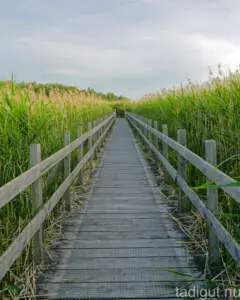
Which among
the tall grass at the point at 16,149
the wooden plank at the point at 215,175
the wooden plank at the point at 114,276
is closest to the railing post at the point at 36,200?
the tall grass at the point at 16,149

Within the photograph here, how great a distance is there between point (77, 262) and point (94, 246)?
0.38 m

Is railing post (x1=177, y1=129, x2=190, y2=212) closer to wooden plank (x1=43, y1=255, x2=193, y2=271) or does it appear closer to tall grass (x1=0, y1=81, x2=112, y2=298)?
wooden plank (x1=43, y1=255, x2=193, y2=271)

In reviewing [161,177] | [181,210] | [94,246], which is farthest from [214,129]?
[161,177]

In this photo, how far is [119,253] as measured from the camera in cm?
359

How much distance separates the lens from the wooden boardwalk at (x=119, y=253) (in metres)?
2.95

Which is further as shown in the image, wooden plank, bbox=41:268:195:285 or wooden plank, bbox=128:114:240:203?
wooden plank, bbox=41:268:195:285

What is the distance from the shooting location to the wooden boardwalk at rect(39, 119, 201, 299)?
9.66ft

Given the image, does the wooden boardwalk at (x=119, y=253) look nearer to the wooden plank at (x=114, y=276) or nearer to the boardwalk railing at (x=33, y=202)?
the wooden plank at (x=114, y=276)

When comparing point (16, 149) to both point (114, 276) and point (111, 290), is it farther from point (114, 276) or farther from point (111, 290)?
point (111, 290)

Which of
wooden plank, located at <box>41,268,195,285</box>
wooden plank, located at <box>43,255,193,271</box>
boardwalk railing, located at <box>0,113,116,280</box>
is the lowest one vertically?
wooden plank, located at <box>41,268,195,285</box>

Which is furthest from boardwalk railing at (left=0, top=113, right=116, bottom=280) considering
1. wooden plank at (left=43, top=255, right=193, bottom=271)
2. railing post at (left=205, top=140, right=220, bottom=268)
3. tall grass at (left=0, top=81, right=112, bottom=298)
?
railing post at (left=205, top=140, right=220, bottom=268)

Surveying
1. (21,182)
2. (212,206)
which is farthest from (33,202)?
(212,206)

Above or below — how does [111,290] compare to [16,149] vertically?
below

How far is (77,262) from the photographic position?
3.41m
